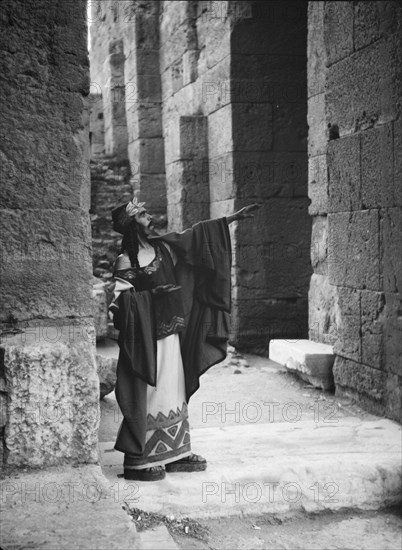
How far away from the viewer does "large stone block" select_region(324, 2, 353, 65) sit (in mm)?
6141

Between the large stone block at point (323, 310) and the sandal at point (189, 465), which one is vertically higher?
the large stone block at point (323, 310)

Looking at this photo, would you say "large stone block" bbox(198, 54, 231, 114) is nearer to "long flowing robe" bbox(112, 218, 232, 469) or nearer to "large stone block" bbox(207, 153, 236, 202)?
"large stone block" bbox(207, 153, 236, 202)

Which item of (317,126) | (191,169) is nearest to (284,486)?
(317,126)

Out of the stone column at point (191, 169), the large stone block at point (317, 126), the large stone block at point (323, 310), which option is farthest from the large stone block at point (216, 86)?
the large stone block at point (323, 310)

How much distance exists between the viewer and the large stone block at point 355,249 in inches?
231

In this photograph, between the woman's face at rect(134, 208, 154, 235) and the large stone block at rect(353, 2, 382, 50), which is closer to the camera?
the woman's face at rect(134, 208, 154, 235)

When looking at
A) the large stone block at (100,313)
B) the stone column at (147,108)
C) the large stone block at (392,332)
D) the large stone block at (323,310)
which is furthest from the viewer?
the stone column at (147,108)

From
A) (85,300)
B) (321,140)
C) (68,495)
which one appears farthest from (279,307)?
(68,495)

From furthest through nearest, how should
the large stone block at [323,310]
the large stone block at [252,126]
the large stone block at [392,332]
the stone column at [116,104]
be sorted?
the stone column at [116,104], the large stone block at [252,126], the large stone block at [323,310], the large stone block at [392,332]

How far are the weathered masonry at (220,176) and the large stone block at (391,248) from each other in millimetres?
15

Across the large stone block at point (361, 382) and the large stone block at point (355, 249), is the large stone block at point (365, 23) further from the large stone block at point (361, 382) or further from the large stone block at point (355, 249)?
the large stone block at point (361, 382)

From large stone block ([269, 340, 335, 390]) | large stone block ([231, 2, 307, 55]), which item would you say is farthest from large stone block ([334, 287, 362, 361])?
large stone block ([231, 2, 307, 55])

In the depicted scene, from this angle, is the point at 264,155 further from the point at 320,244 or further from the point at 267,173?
the point at 320,244

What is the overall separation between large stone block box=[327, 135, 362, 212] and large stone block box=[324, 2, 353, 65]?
2.39ft
